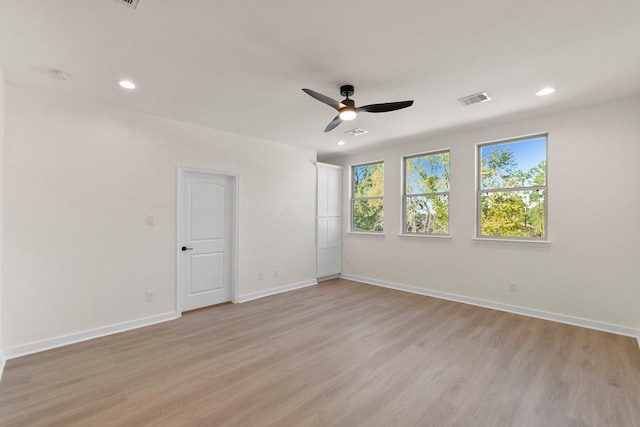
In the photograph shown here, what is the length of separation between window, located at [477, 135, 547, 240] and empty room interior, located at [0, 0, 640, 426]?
30mm

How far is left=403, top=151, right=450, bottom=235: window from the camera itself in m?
5.00

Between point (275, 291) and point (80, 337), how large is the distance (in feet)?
8.88

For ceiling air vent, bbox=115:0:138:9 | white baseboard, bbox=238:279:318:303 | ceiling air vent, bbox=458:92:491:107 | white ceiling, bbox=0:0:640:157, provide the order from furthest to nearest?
white baseboard, bbox=238:279:318:303
ceiling air vent, bbox=458:92:491:107
white ceiling, bbox=0:0:640:157
ceiling air vent, bbox=115:0:138:9

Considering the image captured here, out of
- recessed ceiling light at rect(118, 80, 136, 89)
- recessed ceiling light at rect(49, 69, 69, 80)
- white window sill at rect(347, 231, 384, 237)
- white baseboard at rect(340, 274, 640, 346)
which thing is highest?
recessed ceiling light at rect(118, 80, 136, 89)

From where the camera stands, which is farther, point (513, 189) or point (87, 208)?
point (513, 189)

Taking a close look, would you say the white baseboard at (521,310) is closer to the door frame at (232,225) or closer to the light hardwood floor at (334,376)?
the light hardwood floor at (334,376)

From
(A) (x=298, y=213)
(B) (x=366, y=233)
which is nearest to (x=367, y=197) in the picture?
(B) (x=366, y=233)

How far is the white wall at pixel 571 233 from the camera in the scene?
3.36 meters

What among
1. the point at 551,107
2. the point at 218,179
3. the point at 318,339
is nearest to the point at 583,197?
the point at 551,107

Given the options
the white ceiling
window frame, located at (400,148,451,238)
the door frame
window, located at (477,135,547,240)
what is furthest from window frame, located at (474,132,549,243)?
the door frame

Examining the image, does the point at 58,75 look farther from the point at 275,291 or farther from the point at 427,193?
the point at 427,193

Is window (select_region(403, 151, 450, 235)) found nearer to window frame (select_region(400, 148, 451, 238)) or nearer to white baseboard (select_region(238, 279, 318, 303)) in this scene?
window frame (select_region(400, 148, 451, 238))

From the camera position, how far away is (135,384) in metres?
2.38

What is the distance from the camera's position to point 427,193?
5199 millimetres
